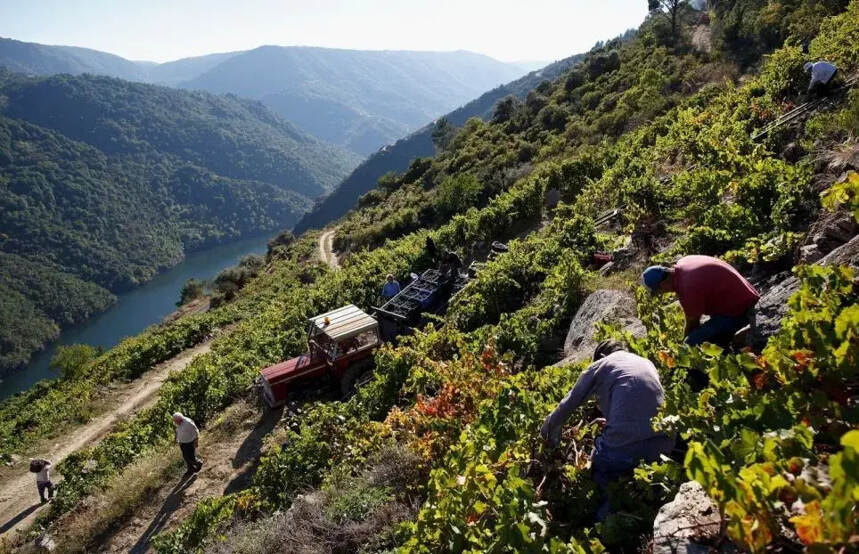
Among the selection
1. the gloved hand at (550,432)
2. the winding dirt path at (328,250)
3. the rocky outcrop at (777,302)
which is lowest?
the winding dirt path at (328,250)

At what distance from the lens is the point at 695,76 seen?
28.5 meters

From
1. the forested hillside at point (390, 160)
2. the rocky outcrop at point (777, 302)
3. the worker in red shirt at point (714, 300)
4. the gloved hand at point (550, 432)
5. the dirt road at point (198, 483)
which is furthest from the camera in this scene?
the forested hillside at point (390, 160)

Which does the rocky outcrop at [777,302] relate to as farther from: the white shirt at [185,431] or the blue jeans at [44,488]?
the blue jeans at [44,488]

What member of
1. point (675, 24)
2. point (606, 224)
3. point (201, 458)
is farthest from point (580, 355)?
point (675, 24)

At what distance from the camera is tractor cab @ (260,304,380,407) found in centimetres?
1171

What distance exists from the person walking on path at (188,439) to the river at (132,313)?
271 ft

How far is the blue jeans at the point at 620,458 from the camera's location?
3.75 meters

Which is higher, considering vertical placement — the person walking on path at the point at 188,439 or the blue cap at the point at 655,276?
the blue cap at the point at 655,276

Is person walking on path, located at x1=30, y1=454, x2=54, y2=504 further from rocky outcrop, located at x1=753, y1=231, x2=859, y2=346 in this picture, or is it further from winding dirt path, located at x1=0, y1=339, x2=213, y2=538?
rocky outcrop, located at x1=753, y1=231, x2=859, y2=346

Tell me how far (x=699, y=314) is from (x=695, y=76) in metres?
→ 29.0

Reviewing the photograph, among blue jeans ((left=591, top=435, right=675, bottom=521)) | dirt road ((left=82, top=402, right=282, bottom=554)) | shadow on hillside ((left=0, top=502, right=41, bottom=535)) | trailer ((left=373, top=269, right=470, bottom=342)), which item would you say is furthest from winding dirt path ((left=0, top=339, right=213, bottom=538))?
blue jeans ((left=591, top=435, right=675, bottom=521))

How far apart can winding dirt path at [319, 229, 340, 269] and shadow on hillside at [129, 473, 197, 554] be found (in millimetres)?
22920

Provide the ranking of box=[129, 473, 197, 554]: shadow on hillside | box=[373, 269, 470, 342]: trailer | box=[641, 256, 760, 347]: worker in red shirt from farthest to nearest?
box=[373, 269, 470, 342]: trailer
box=[129, 473, 197, 554]: shadow on hillside
box=[641, 256, 760, 347]: worker in red shirt

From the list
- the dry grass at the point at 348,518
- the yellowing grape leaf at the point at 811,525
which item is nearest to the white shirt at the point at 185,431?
the dry grass at the point at 348,518
